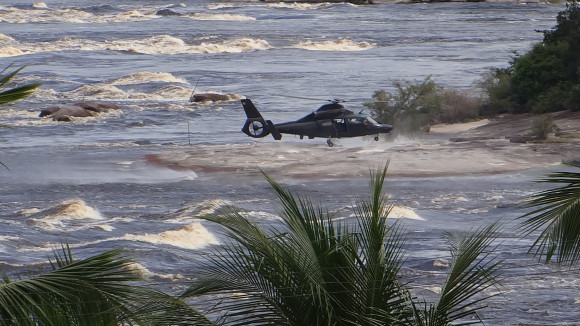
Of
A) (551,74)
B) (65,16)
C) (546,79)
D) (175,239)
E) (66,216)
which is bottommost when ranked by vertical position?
(66,216)

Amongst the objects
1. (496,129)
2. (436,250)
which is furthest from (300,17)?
(436,250)

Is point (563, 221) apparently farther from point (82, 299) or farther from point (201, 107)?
point (201, 107)

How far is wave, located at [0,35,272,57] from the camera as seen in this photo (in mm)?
81938

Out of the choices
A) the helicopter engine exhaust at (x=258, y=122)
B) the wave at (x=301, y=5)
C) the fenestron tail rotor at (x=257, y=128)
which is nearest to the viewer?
the helicopter engine exhaust at (x=258, y=122)

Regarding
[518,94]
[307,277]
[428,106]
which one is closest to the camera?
[307,277]

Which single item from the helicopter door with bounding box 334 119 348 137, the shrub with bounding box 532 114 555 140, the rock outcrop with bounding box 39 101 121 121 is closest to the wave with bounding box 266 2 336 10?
the rock outcrop with bounding box 39 101 121 121

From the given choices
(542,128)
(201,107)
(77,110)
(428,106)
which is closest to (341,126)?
(542,128)

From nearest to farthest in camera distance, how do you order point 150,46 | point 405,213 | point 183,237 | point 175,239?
point 175,239 → point 183,237 → point 405,213 → point 150,46

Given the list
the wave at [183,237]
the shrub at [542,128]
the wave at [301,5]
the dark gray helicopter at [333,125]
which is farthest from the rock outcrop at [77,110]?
the wave at [301,5]

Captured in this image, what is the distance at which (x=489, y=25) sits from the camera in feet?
309

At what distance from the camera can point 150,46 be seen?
83.9 m

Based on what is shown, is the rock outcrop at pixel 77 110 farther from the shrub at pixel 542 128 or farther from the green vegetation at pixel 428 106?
the shrub at pixel 542 128

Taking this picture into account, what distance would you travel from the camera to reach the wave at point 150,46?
8194cm

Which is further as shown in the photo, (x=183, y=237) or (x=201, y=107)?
(x=201, y=107)
